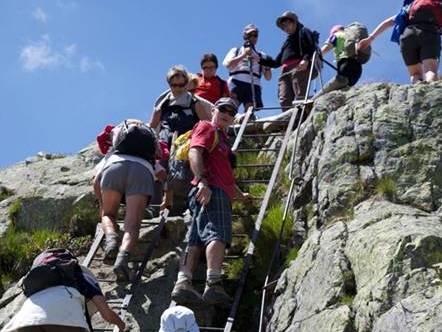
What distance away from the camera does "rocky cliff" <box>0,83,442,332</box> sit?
7492 millimetres

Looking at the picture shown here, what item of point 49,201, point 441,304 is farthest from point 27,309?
point 49,201

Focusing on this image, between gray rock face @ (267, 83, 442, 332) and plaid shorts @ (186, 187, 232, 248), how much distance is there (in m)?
0.86

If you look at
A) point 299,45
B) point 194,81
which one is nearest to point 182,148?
point 194,81

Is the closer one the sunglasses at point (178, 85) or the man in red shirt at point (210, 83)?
the sunglasses at point (178, 85)

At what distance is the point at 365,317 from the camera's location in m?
7.44

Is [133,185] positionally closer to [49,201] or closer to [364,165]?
[364,165]

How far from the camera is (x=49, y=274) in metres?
7.38

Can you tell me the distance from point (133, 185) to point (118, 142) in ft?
2.25

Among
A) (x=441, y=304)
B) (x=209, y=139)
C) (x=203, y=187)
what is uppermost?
(x=209, y=139)

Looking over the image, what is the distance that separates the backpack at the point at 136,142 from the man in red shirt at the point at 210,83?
158 inches

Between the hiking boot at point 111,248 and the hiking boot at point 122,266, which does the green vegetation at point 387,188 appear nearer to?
the hiking boot at point 122,266

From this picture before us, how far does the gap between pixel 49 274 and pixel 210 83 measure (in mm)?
7414

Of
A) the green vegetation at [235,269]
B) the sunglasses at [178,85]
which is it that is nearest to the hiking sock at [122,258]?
the green vegetation at [235,269]

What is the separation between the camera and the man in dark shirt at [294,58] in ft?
46.7
